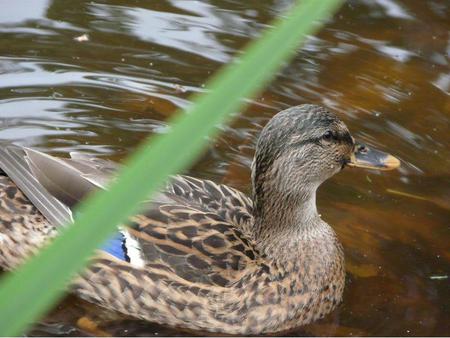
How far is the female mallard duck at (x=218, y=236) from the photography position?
14.3ft

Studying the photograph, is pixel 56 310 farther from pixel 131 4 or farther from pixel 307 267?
pixel 131 4

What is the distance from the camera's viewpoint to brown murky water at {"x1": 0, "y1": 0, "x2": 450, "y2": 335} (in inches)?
192

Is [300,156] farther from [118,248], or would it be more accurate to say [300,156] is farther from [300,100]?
[300,100]

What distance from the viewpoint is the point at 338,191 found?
5.65 m

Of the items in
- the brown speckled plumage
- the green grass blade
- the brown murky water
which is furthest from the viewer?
the brown murky water

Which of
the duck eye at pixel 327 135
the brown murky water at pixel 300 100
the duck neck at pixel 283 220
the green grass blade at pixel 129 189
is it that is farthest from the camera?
the brown murky water at pixel 300 100

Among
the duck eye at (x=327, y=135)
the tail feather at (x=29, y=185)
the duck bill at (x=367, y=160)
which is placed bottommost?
the tail feather at (x=29, y=185)

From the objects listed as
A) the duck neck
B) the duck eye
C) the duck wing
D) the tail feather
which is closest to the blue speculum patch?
the duck wing

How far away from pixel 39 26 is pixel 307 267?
3384 mm

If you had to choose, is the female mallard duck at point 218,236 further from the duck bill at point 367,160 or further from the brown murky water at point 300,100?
the brown murky water at point 300,100

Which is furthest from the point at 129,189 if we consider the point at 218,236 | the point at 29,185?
the point at 29,185

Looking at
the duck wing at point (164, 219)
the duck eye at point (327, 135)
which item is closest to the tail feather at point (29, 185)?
the duck wing at point (164, 219)

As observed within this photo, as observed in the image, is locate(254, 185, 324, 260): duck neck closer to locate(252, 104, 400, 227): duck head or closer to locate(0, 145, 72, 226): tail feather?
locate(252, 104, 400, 227): duck head

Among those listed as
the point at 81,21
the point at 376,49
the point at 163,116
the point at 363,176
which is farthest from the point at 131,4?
the point at 363,176
